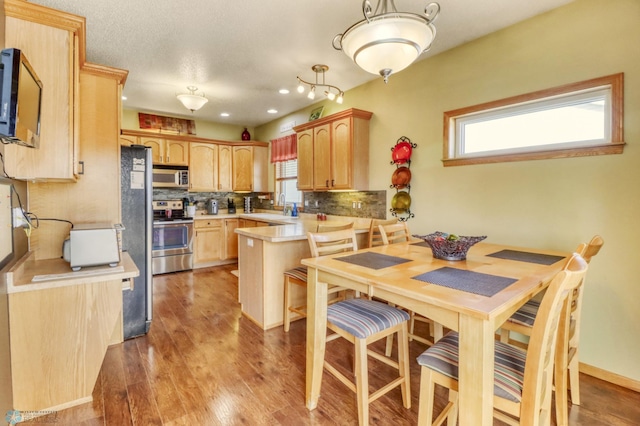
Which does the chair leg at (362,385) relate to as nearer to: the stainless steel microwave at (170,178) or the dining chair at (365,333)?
the dining chair at (365,333)

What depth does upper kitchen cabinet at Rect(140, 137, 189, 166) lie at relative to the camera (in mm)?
5094

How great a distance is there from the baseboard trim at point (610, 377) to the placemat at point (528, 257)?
0.95m

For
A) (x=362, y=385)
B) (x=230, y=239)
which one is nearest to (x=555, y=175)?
(x=362, y=385)

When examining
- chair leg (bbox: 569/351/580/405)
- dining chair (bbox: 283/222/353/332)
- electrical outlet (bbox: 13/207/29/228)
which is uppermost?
electrical outlet (bbox: 13/207/29/228)

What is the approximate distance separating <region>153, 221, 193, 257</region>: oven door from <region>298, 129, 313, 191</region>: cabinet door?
199 centimetres

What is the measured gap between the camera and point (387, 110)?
3648mm

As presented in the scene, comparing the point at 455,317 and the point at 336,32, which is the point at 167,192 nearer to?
the point at 336,32

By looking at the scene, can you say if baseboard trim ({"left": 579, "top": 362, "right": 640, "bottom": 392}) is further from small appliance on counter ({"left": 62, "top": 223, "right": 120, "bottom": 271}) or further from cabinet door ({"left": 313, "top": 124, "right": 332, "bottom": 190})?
small appliance on counter ({"left": 62, "top": 223, "right": 120, "bottom": 271})

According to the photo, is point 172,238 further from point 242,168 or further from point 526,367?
point 526,367

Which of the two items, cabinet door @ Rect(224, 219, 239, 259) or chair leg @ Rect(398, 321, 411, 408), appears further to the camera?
cabinet door @ Rect(224, 219, 239, 259)

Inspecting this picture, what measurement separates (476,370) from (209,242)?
4866mm

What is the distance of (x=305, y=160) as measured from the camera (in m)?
4.46

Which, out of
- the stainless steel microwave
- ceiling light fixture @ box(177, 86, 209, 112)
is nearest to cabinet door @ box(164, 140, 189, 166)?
the stainless steel microwave

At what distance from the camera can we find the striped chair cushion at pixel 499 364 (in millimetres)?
1146
